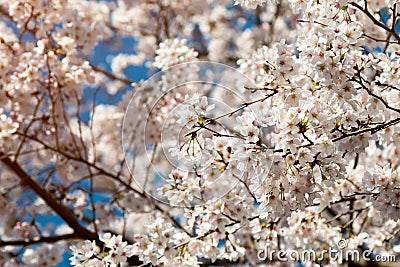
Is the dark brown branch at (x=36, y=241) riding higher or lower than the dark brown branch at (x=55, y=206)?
lower

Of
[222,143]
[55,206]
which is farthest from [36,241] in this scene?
[222,143]

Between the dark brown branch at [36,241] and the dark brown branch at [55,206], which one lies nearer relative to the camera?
the dark brown branch at [36,241]

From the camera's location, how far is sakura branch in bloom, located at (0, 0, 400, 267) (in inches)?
113

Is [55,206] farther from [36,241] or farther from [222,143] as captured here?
[222,143]

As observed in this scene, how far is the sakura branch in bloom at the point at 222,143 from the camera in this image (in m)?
2.87

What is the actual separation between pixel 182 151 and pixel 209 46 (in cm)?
664

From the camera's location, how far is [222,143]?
3.12 m

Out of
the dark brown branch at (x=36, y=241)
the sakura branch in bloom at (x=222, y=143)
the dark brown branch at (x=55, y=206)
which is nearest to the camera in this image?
the sakura branch in bloom at (x=222, y=143)

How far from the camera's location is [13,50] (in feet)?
16.5

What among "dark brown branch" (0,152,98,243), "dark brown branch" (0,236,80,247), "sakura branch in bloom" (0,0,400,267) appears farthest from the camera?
"dark brown branch" (0,152,98,243)

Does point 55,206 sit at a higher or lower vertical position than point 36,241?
higher

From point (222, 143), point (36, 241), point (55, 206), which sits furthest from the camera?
point (55, 206)

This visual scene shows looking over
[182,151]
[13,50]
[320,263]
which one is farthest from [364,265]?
[13,50]

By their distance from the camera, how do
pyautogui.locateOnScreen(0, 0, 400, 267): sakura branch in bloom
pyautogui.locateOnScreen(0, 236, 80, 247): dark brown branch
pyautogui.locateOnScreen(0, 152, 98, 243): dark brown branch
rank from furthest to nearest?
pyautogui.locateOnScreen(0, 152, 98, 243): dark brown branch → pyautogui.locateOnScreen(0, 236, 80, 247): dark brown branch → pyautogui.locateOnScreen(0, 0, 400, 267): sakura branch in bloom
